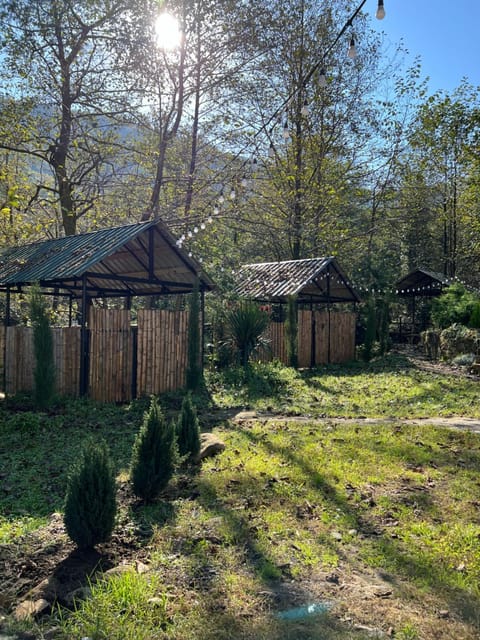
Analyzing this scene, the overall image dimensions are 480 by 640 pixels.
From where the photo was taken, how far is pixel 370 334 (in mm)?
17641

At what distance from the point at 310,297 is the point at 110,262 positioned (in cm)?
922

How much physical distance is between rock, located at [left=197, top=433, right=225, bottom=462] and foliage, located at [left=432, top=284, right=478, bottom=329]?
11878 millimetres

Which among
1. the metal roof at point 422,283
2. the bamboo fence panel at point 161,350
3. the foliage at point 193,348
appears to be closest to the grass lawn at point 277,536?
the bamboo fence panel at point 161,350

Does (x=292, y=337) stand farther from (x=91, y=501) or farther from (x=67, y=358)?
(x=91, y=501)

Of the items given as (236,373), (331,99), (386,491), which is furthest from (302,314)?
(386,491)

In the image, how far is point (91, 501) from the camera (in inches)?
143

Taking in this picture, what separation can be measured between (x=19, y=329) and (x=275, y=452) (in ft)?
23.7

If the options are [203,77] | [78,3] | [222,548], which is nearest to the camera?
[222,548]

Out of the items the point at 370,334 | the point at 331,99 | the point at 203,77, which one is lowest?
the point at 370,334

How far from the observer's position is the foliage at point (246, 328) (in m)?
14.0

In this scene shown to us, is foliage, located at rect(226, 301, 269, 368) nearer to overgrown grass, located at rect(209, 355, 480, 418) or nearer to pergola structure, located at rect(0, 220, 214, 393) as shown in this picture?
overgrown grass, located at rect(209, 355, 480, 418)

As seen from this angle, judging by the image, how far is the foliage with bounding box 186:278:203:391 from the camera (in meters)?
11.2

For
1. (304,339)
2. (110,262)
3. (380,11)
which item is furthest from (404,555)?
(304,339)

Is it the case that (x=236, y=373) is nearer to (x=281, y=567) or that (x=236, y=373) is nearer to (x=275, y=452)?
(x=275, y=452)
